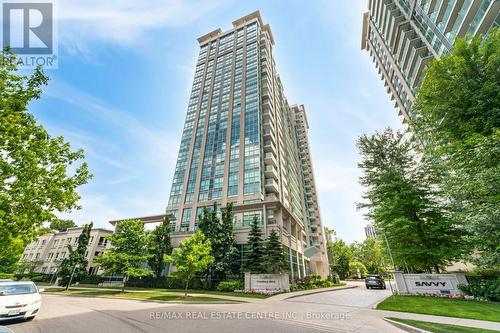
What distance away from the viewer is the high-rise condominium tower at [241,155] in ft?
119

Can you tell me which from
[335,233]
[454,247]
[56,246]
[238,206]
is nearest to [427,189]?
[454,247]

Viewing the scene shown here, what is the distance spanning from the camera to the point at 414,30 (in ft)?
115

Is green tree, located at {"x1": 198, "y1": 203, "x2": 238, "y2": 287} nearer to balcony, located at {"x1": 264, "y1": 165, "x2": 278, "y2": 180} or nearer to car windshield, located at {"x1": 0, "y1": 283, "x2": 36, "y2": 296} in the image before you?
balcony, located at {"x1": 264, "y1": 165, "x2": 278, "y2": 180}

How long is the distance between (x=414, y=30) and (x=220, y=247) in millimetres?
45888

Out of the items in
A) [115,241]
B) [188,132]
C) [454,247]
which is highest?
[188,132]

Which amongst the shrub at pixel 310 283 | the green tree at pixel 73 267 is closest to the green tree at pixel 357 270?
the shrub at pixel 310 283

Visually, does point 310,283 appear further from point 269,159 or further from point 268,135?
point 268,135

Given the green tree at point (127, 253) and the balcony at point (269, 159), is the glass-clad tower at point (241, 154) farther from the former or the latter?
the green tree at point (127, 253)

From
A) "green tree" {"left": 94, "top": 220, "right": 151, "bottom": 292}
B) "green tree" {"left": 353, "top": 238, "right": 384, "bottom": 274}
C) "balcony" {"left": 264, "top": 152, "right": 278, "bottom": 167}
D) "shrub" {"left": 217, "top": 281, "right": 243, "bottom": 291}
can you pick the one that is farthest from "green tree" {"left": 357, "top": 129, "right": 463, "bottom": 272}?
"green tree" {"left": 353, "top": 238, "right": 384, "bottom": 274}

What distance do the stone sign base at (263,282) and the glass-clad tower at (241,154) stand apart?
734 cm

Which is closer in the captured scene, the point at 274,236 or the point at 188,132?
the point at 274,236

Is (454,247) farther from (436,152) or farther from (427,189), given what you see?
(436,152)

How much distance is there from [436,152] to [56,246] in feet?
263

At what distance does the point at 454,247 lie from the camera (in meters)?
16.3
